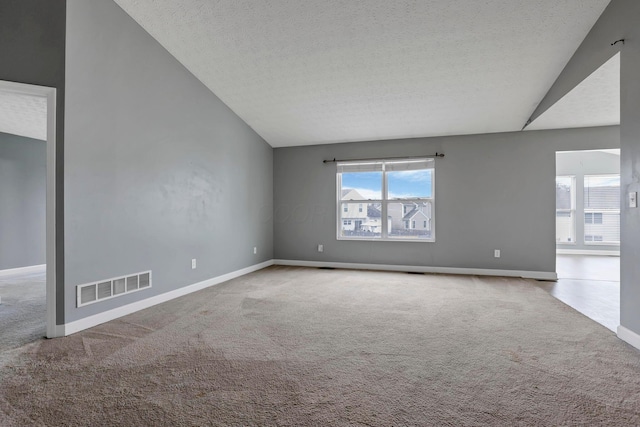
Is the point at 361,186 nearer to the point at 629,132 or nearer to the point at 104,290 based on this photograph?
the point at 629,132

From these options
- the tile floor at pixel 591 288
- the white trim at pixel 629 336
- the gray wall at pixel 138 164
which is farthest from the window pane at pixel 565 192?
the gray wall at pixel 138 164

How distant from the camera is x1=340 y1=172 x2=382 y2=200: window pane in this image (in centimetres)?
588

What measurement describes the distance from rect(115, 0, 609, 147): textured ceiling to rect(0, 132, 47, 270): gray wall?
152 inches

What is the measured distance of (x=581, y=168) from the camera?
7891mm

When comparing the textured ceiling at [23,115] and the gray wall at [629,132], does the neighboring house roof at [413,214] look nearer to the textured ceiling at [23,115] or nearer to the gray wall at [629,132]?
the gray wall at [629,132]

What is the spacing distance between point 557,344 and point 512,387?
0.94 meters

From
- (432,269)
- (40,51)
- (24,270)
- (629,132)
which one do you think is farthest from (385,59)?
(24,270)

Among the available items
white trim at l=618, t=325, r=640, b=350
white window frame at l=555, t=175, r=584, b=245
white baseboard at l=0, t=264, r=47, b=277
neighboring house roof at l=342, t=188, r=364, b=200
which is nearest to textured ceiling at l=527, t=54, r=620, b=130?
white trim at l=618, t=325, r=640, b=350

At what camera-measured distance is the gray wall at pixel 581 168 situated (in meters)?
7.80

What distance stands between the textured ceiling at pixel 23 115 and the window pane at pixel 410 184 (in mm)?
5052

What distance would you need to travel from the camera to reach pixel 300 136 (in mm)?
5742

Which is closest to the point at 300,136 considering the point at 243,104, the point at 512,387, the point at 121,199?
the point at 243,104

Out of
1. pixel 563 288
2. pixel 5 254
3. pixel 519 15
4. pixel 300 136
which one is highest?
pixel 519 15

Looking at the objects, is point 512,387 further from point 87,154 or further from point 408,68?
point 87,154
